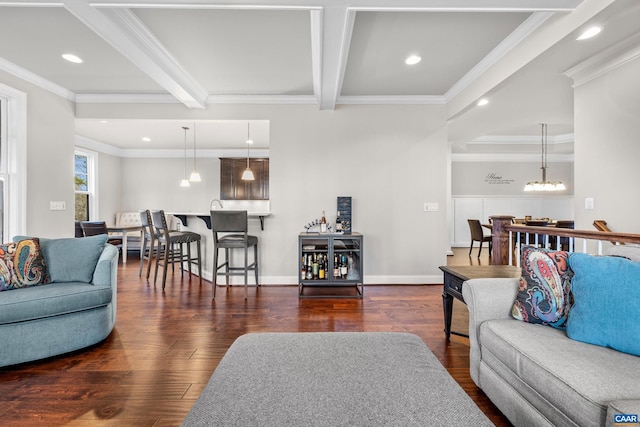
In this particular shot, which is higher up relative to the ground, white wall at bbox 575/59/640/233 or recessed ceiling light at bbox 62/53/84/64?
recessed ceiling light at bbox 62/53/84/64

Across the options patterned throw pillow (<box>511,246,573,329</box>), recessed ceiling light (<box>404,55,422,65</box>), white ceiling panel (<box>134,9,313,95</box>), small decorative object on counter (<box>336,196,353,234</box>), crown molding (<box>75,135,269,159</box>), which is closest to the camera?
patterned throw pillow (<box>511,246,573,329</box>)

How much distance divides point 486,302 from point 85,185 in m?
7.86

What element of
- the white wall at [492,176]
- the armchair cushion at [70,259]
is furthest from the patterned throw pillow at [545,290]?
the white wall at [492,176]

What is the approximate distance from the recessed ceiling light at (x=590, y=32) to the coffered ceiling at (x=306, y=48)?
0.28ft

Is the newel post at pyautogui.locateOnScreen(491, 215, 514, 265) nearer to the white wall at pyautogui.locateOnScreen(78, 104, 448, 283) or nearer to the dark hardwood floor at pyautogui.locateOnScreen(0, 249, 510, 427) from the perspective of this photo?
the dark hardwood floor at pyautogui.locateOnScreen(0, 249, 510, 427)

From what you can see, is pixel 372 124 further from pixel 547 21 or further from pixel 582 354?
pixel 582 354

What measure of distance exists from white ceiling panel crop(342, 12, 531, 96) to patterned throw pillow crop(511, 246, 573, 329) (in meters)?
1.97

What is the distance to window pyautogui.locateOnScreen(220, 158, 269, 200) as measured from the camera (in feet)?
23.0

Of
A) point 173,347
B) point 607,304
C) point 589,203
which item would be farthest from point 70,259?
point 589,203

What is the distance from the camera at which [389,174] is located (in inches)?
161

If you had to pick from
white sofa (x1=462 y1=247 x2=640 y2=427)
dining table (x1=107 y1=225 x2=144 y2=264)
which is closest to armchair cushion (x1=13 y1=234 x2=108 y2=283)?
white sofa (x1=462 y1=247 x2=640 y2=427)

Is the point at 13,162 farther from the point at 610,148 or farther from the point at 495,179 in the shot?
the point at 495,179

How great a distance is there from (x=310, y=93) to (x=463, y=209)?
216 inches

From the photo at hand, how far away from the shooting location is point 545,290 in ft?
4.99
